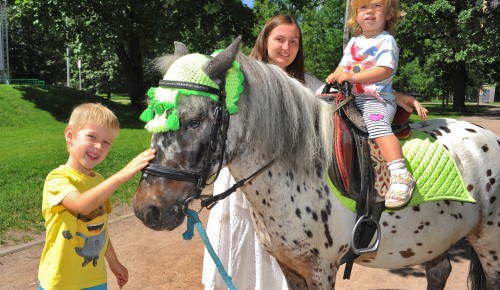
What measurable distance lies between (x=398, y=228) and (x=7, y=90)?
71.1 ft

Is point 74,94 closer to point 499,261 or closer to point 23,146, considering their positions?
point 23,146

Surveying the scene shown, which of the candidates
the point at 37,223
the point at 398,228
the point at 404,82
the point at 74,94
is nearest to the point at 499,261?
the point at 398,228

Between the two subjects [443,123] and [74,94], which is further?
[74,94]

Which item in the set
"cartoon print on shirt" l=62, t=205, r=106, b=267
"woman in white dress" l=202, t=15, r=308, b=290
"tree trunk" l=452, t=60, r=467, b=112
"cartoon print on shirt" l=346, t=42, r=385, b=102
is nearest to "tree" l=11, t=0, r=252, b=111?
"woman in white dress" l=202, t=15, r=308, b=290

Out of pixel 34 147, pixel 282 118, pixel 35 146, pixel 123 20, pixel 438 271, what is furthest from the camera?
pixel 123 20

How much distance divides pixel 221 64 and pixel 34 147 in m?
12.0

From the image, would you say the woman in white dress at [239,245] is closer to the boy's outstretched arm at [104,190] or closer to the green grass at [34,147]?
the boy's outstretched arm at [104,190]

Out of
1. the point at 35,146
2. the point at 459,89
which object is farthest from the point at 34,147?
the point at 459,89

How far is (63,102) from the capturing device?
20078 mm

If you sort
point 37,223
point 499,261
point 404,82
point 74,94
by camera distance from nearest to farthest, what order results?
point 499,261, point 37,223, point 74,94, point 404,82

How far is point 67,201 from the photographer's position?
2242 mm

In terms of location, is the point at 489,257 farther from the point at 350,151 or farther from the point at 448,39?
the point at 448,39

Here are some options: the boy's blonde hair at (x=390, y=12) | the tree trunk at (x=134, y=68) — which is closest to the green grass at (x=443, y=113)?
the tree trunk at (x=134, y=68)

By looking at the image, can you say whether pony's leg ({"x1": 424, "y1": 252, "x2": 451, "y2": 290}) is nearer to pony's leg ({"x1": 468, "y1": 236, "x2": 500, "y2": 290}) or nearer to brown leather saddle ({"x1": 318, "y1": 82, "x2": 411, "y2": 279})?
pony's leg ({"x1": 468, "y1": 236, "x2": 500, "y2": 290})
